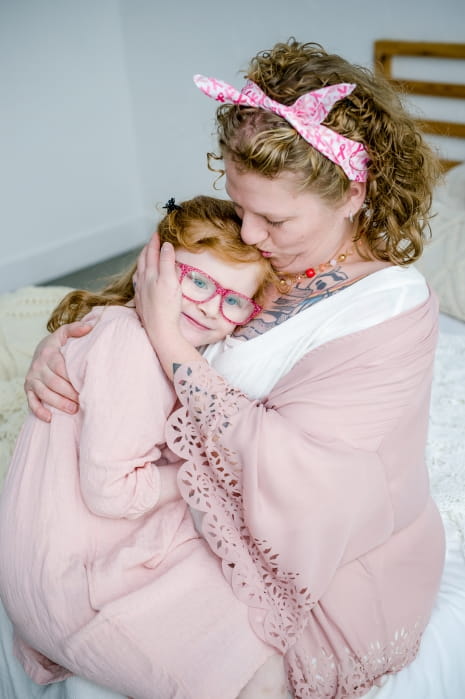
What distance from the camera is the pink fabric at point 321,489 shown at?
3.52 ft

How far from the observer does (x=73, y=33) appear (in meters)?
3.85

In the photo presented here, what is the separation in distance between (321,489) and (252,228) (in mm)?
467

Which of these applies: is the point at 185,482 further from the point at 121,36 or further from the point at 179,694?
the point at 121,36

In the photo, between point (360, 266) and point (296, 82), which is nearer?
point (296, 82)

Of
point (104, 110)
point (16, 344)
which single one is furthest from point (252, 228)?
point (104, 110)

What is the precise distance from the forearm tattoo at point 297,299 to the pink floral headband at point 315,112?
0.18 m

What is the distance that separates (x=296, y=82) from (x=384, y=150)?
0.19 meters

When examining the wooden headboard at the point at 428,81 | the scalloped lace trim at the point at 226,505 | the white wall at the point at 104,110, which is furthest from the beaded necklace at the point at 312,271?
the white wall at the point at 104,110

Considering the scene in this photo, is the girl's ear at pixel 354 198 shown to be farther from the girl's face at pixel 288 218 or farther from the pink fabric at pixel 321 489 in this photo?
the pink fabric at pixel 321 489

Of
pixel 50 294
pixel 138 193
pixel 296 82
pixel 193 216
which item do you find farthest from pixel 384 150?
pixel 138 193

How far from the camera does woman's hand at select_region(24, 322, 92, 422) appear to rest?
4.09 ft

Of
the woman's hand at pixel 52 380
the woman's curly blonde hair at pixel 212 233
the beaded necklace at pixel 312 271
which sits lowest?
the woman's hand at pixel 52 380

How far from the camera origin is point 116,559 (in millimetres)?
1123

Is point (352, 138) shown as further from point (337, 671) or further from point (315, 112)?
point (337, 671)
